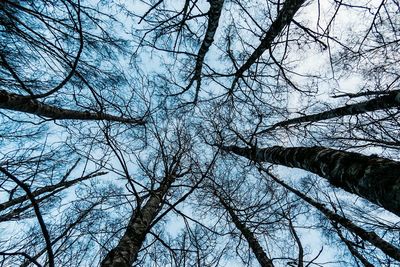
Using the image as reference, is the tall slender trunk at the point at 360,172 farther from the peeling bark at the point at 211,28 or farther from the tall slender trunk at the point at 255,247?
the peeling bark at the point at 211,28

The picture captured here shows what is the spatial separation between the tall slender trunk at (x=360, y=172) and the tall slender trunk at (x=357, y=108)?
268 cm

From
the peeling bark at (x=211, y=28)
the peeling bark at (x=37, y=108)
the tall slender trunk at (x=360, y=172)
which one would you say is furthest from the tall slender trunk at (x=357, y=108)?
the peeling bark at (x=37, y=108)

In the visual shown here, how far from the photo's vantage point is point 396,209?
1.55m

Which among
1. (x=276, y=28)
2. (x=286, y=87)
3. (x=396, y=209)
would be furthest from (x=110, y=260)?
(x=286, y=87)

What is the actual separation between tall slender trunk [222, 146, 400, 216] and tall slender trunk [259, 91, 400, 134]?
268 centimetres

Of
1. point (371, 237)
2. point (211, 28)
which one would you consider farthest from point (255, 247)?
point (211, 28)

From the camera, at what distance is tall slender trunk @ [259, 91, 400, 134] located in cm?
442

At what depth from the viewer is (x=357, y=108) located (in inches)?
202

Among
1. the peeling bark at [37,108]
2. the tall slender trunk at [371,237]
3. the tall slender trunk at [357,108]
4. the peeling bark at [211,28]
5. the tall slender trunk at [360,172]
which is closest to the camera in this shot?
the tall slender trunk at [360,172]

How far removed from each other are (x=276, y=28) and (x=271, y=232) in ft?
13.3

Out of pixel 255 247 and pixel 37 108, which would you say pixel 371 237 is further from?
pixel 37 108

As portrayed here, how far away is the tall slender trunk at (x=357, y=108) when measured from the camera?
4.42 metres

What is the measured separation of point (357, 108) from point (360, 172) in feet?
12.8

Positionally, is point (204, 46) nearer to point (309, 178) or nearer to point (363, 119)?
point (363, 119)
